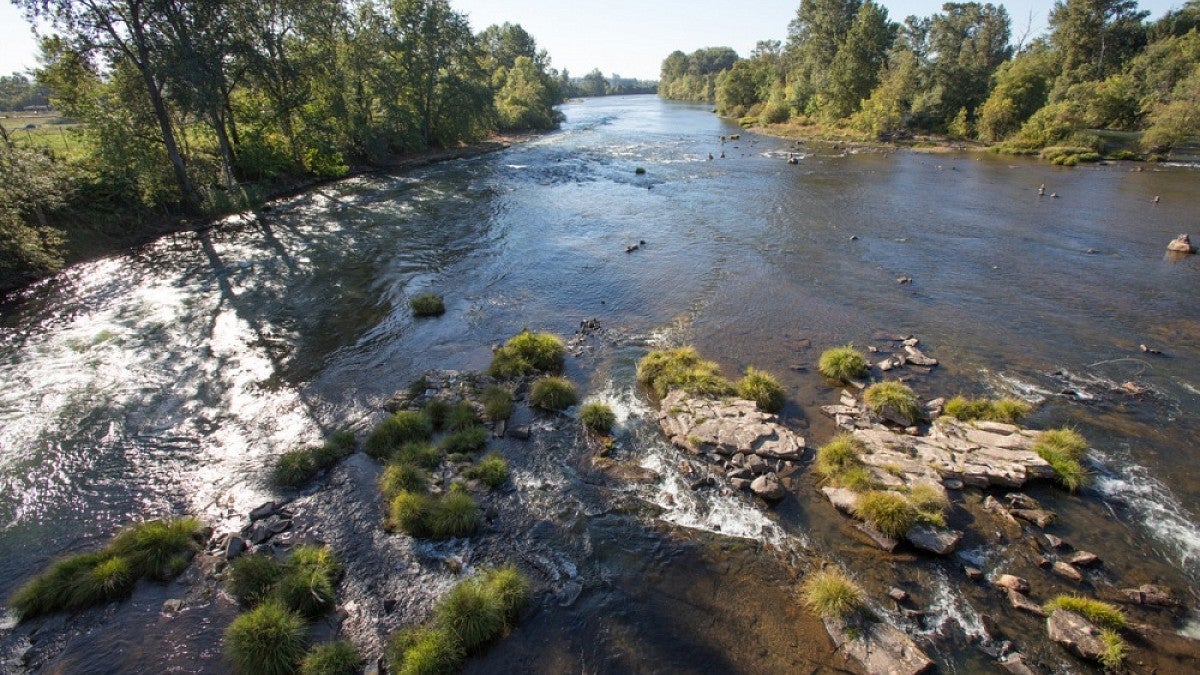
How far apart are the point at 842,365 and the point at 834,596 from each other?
868 cm

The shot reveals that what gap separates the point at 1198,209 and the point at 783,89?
255ft

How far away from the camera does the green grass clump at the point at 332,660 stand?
8000 millimetres

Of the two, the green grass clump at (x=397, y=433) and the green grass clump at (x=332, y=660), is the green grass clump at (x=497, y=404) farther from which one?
the green grass clump at (x=332, y=660)

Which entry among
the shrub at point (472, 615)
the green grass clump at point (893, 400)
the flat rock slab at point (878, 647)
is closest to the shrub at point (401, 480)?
the shrub at point (472, 615)

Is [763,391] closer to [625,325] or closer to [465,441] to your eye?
[625,325]

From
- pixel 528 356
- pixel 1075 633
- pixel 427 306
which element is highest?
pixel 427 306

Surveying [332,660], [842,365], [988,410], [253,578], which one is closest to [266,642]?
[332,660]

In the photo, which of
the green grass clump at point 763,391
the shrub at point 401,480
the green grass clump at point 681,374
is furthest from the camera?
the green grass clump at point 681,374

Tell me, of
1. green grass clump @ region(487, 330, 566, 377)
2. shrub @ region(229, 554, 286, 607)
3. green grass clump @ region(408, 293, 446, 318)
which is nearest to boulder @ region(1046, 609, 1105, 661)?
green grass clump @ region(487, 330, 566, 377)

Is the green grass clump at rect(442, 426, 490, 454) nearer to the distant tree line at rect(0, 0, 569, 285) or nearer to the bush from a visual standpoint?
the bush

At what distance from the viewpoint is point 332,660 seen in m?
8.10

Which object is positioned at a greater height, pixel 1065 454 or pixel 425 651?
pixel 1065 454

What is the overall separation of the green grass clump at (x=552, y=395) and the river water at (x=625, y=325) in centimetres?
147

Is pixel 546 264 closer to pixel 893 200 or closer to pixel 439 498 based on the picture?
pixel 439 498
